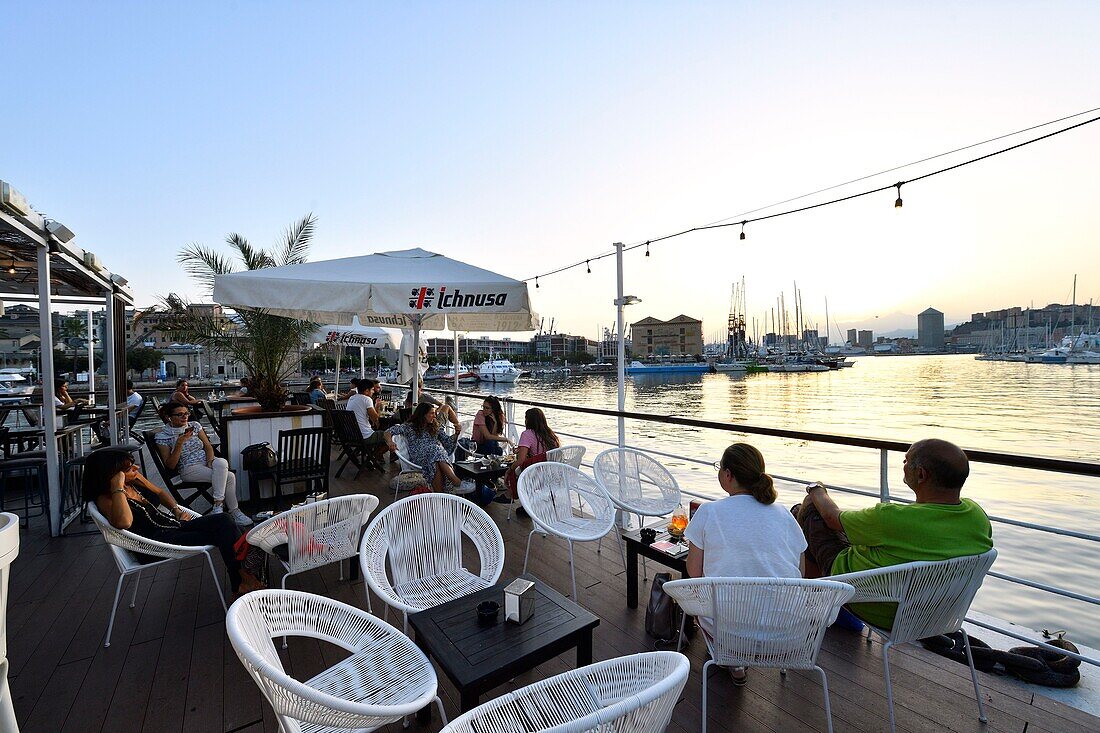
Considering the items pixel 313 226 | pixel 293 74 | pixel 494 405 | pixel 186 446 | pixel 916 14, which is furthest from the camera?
pixel 313 226

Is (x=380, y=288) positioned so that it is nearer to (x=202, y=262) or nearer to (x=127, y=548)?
(x=127, y=548)

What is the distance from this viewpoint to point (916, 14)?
493 cm

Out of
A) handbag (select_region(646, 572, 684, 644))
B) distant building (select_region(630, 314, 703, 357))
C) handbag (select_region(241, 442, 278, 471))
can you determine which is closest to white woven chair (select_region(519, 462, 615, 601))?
handbag (select_region(646, 572, 684, 644))

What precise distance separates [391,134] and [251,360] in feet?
15.6

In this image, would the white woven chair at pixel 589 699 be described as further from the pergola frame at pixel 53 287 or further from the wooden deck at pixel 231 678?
the pergola frame at pixel 53 287

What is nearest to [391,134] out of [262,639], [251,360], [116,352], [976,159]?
[251,360]

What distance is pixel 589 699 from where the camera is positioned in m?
1.30

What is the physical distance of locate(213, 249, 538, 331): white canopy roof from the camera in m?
3.77

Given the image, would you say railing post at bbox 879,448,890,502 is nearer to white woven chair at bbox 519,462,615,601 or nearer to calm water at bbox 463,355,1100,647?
white woven chair at bbox 519,462,615,601

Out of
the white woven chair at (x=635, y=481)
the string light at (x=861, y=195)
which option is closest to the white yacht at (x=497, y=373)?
the string light at (x=861, y=195)

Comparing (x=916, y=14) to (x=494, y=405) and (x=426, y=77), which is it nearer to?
(x=494, y=405)

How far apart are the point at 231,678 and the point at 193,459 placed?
2.73 meters

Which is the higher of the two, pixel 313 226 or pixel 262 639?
pixel 313 226

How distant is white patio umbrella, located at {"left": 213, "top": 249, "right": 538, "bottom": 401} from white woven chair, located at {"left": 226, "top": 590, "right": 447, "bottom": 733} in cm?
244
